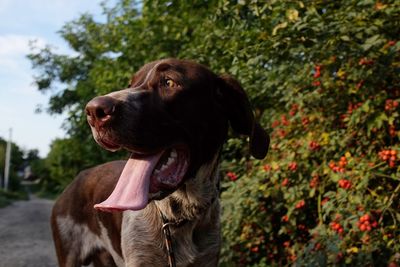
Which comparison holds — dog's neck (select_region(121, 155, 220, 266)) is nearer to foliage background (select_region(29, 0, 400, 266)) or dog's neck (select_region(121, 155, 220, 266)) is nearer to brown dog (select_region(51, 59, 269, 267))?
brown dog (select_region(51, 59, 269, 267))

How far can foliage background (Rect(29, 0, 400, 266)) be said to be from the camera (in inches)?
153

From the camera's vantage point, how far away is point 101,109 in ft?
7.13

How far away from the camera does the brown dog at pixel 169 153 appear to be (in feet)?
7.59

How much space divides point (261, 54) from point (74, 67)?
16.6m

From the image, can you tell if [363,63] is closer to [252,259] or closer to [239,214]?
[239,214]

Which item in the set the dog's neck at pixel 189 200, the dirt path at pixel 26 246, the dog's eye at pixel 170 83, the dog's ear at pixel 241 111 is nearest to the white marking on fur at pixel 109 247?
the dog's neck at pixel 189 200

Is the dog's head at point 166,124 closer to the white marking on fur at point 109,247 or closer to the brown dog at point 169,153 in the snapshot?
the brown dog at point 169,153

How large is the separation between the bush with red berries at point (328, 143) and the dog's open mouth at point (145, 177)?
1702 millimetres


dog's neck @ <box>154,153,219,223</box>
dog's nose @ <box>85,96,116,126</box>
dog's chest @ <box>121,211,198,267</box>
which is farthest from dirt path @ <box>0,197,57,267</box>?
dog's nose @ <box>85,96,116,126</box>

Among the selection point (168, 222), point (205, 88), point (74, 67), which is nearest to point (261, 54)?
point (205, 88)

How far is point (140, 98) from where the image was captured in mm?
2385

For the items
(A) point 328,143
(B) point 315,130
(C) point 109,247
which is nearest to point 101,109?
(C) point 109,247

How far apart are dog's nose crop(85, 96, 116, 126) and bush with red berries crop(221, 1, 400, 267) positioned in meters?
2.04

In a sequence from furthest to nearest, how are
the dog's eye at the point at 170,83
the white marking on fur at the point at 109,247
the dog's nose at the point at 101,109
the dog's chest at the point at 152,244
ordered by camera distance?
the white marking on fur at the point at 109,247 → the dog's chest at the point at 152,244 → the dog's eye at the point at 170,83 → the dog's nose at the point at 101,109
